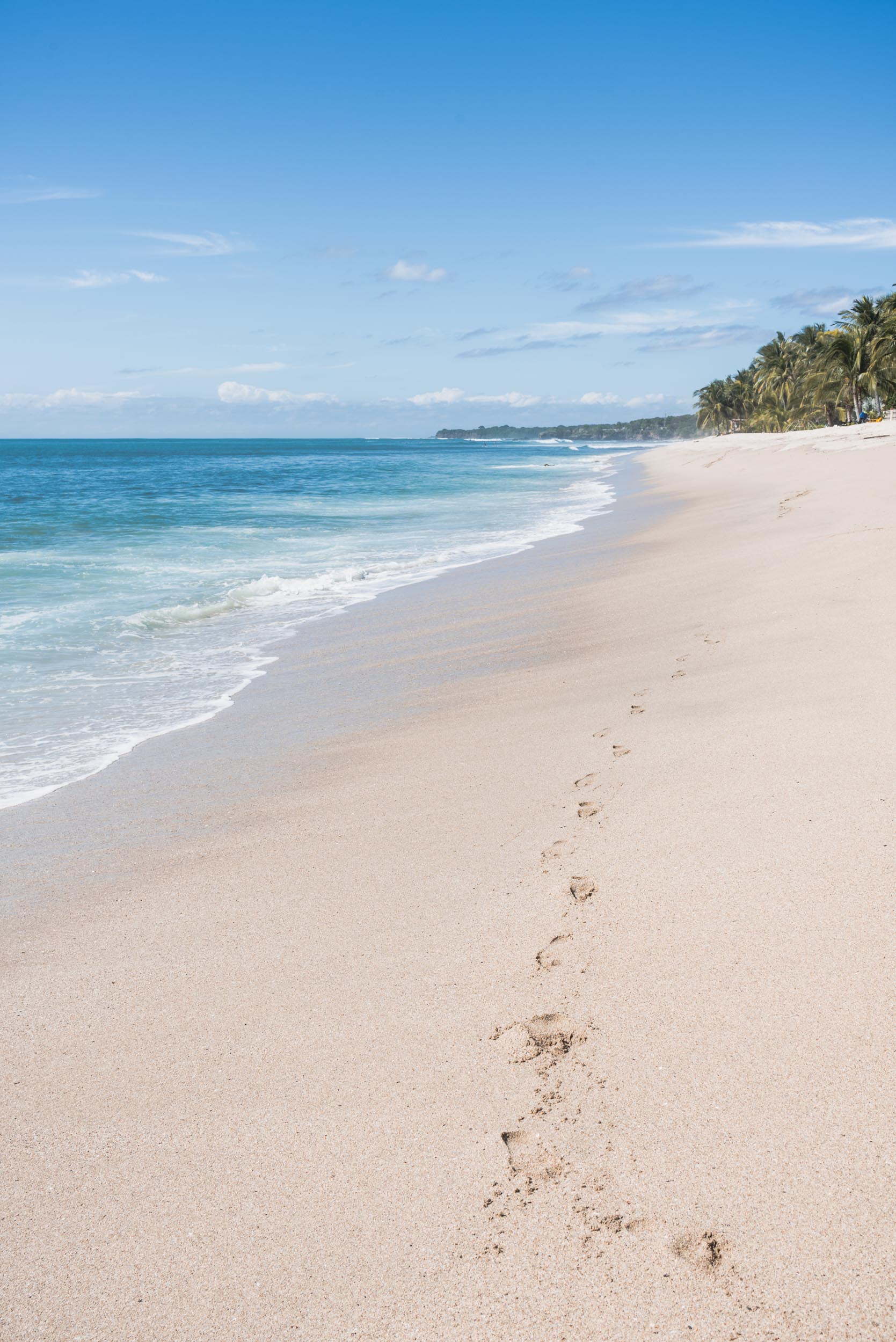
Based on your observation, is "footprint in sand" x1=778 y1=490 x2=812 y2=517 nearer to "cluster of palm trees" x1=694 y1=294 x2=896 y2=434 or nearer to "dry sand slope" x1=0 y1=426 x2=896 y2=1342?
"dry sand slope" x1=0 y1=426 x2=896 y2=1342

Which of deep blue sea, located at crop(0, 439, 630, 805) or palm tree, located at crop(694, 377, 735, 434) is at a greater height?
palm tree, located at crop(694, 377, 735, 434)

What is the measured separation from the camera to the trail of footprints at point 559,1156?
1868 millimetres

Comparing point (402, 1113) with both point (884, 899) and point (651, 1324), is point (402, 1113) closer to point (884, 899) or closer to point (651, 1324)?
point (651, 1324)

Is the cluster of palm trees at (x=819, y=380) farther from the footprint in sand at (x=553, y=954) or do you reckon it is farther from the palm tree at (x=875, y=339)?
the footprint in sand at (x=553, y=954)

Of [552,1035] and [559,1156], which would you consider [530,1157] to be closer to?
[559,1156]

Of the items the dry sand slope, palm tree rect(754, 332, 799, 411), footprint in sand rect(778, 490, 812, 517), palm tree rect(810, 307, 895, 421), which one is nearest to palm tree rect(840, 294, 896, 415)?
palm tree rect(810, 307, 895, 421)

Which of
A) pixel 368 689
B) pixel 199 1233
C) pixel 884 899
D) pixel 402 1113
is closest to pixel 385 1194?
pixel 402 1113

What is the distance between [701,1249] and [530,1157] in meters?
0.46

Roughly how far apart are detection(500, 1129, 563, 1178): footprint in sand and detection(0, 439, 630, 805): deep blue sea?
13.4 feet

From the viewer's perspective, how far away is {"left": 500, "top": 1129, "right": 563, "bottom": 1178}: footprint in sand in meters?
2.10

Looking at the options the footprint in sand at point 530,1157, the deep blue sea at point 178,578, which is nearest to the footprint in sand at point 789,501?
the deep blue sea at point 178,578

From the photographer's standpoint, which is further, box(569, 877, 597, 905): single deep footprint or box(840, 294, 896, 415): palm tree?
box(840, 294, 896, 415): palm tree

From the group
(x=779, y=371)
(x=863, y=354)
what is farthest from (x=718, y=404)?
(x=863, y=354)

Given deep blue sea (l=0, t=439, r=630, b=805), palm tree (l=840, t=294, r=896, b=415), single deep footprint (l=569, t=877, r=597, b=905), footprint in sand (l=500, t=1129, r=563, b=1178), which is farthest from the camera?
palm tree (l=840, t=294, r=896, b=415)
